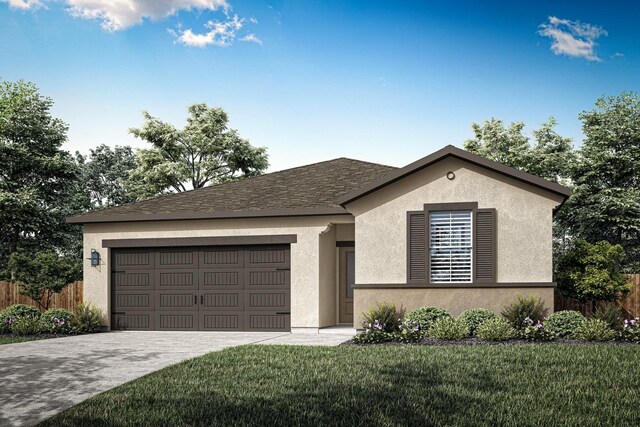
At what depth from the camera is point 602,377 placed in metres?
9.72

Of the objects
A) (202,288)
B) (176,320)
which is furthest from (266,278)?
(176,320)

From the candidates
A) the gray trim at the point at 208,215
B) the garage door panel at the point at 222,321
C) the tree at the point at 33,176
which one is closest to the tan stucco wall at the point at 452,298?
the gray trim at the point at 208,215

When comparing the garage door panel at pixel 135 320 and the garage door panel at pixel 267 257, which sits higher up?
the garage door panel at pixel 267 257

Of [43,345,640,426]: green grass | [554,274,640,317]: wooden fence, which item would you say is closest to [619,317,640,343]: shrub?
[43,345,640,426]: green grass

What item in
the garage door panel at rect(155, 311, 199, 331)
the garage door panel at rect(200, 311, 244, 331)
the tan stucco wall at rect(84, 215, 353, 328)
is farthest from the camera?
the garage door panel at rect(155, 311, 199, 331)

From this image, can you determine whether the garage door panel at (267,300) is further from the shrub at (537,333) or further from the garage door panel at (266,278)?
the shrub at (537,333)

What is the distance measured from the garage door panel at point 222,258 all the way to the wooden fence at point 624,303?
893 cm

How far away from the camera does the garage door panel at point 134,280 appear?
1897 centimetres

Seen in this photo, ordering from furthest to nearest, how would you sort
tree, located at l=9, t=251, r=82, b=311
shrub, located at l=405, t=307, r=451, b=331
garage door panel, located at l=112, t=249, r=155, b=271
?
tree, located at l=9, t=251, r=82, b=311, garage door panel, located at l=112, t=249, r=155, b=271, shrub, located at l=405, t=307, r=451, b=331

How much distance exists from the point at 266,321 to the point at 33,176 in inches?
823

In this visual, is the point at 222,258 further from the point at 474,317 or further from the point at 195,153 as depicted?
the point at 195,153

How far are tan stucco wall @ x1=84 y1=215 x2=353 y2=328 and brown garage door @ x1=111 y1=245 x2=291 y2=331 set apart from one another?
265 millimetres

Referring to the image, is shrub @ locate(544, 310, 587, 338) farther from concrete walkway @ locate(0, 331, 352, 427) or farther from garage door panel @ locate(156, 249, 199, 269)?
garage door panel @ locate(156, 249, 199, 269)

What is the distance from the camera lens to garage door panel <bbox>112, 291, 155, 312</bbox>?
744 inches
